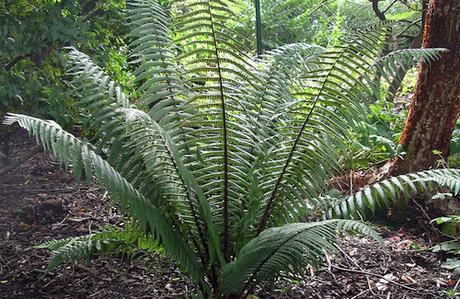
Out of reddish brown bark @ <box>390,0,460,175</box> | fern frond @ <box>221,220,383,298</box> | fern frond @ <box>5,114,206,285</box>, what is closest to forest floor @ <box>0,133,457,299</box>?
fern frond @ <box>221,220,383,298</box>

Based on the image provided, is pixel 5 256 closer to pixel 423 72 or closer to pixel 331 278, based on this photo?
pixel 331 278

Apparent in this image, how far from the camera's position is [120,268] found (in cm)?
171

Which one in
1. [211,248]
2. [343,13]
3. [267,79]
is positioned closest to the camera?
[211,248]

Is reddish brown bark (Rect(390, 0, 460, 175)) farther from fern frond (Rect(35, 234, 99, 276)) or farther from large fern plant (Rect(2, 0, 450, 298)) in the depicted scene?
fern frond (Rect(35, 234, 99, 276))

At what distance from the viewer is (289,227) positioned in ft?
3.58

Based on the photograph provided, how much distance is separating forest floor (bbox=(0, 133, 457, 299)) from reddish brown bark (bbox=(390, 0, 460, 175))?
0.40 meters

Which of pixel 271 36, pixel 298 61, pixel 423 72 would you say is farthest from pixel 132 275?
pixel 271 36

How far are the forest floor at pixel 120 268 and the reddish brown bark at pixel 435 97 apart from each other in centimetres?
40

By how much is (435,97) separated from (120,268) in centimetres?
186

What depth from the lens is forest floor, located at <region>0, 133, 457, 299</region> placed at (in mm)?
1550

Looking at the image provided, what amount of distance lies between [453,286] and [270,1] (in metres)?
4.66

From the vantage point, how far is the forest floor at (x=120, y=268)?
5.08 ft

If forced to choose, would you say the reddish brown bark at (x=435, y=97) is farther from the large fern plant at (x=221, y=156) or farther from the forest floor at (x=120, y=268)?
the large fern plant at (x=221, y=156)

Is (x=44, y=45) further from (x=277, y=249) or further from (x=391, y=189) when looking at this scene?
(x=391, y=189)
